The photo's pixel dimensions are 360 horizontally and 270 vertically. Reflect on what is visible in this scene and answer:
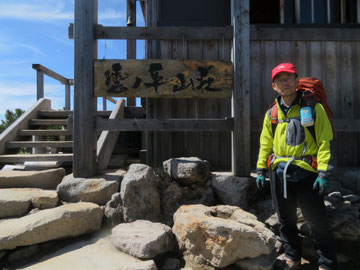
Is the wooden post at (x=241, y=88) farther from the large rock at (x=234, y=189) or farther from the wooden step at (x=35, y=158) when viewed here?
the wooden step at (x=35, y=158)

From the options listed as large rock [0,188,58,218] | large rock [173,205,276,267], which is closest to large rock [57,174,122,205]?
large rock [0,188,58,218]

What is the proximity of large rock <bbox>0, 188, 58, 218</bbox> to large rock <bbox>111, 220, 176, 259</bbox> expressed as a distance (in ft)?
3.84

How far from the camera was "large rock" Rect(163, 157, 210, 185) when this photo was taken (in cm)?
336

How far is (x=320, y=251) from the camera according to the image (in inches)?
95.2

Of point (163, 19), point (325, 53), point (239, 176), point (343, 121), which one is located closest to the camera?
point (239, 176)

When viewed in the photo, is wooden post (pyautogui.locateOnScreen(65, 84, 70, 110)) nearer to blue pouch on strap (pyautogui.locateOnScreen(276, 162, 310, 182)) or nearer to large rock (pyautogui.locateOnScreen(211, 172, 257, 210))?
large rock (pyautogui.locateOnScreen(211, 172, 257, 210))

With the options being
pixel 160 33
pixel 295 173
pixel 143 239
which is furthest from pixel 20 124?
pixel 295 173

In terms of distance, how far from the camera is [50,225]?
2.73 metres

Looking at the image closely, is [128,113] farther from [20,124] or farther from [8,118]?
[8,118]

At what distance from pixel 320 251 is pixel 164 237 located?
1614mm

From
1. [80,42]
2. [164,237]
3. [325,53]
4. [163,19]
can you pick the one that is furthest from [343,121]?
[80,42]

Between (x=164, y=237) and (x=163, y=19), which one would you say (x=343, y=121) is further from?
(x=163, y=19)

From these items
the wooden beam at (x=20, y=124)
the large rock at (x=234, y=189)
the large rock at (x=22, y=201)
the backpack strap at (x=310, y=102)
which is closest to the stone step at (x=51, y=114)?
the wooden beam at (x=20, y=124)

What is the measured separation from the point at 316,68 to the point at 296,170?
3154 millimetres
